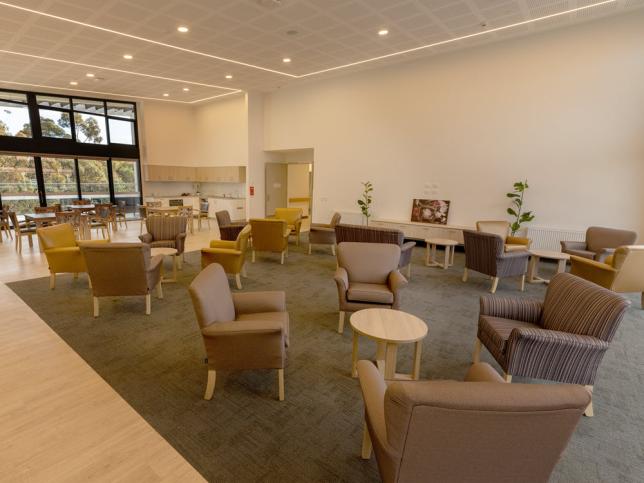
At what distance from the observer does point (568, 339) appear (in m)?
2.36

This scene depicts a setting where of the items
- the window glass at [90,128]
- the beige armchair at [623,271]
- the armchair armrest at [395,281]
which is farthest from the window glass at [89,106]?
the beige armchair at [623,271]

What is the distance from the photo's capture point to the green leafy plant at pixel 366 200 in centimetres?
923

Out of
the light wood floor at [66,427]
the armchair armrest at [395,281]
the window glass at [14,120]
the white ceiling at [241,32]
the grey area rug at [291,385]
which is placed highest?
the white ceiling at [241,32]

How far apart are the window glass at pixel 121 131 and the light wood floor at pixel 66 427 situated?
10.3m

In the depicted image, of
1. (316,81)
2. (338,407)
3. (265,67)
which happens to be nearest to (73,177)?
(265,67)

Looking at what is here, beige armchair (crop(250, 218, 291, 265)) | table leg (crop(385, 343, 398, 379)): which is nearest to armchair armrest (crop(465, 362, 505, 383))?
table leg (crop(385, 343, 398, 379))

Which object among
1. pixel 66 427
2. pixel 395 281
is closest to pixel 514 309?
pixel 395 281

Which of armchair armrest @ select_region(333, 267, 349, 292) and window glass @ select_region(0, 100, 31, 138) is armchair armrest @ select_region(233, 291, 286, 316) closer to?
armchair armrest @ select_region(333, 267, 349, 292)

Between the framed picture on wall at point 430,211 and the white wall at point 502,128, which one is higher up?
the white wall at point 502,128

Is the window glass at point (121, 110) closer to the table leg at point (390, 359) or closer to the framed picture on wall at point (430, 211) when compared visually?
the framed picture on wall at point (430, 211)

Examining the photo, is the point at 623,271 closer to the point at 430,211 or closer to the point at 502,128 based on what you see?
the point at 502,128

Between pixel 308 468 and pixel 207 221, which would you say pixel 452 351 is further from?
pixel 207 221

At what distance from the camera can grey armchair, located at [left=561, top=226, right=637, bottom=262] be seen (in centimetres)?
546

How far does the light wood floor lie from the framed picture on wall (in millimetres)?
7303
